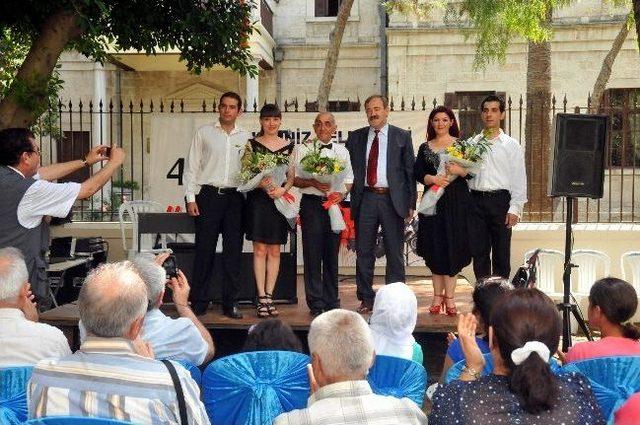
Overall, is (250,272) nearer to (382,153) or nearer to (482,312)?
(382,153)

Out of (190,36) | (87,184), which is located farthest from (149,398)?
(190,36)

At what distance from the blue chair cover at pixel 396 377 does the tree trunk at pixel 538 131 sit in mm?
6863

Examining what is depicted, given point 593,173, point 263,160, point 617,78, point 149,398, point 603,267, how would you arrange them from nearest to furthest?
point 149,398
point 263,160
point 593,173
point 603,267
point 617,78

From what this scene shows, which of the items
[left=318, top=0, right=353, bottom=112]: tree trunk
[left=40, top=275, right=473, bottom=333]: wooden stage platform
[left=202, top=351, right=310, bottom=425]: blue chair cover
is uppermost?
[left=318, top=0, right=353, bottom=112]: tree trunk

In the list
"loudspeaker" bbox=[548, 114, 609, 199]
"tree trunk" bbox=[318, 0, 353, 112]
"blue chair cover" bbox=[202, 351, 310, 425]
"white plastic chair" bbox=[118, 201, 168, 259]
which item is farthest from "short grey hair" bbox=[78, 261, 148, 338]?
"tree trunk" bbox=[318, 0, 353, 112]

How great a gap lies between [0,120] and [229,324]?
2.28m

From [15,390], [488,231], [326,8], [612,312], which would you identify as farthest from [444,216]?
[326,8]

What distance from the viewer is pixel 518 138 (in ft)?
45.9

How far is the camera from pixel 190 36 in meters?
7.03

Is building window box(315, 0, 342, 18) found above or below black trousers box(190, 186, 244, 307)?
above

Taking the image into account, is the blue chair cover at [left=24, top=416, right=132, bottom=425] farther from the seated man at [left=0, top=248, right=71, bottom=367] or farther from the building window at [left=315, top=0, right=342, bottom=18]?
the building window at [left=315, top=0, right=342, bottom=18]

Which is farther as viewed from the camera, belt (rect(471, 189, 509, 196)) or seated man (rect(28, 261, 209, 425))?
belt (rect(471, 189, 509, 196))

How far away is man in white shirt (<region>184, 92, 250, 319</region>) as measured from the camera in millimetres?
6297

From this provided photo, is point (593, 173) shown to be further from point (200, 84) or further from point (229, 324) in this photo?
point (200, 84)
